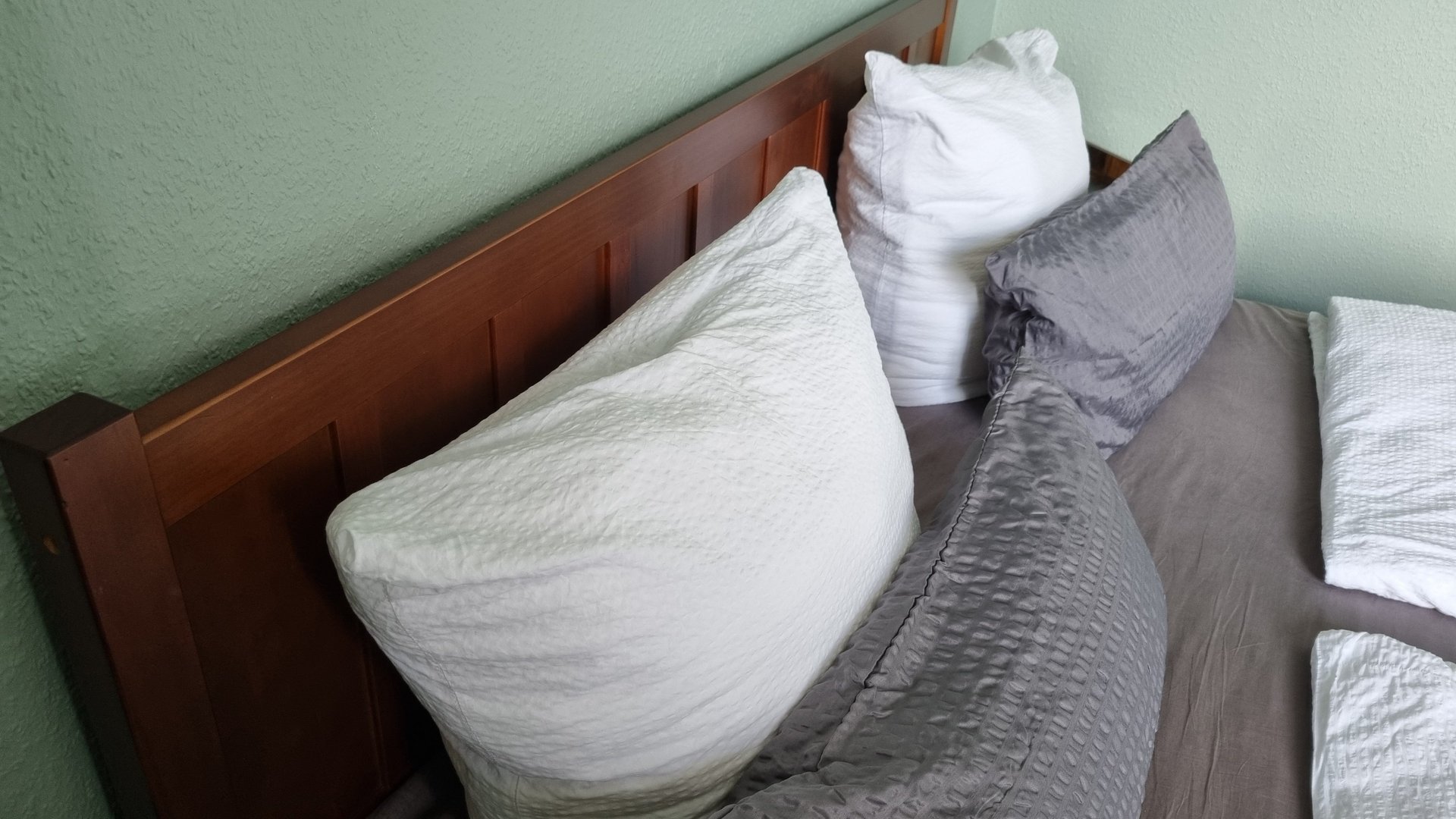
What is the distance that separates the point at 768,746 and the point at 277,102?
1.58 feet

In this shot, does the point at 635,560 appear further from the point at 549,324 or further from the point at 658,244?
the point at 658,244

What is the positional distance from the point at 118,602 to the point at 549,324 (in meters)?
0.40

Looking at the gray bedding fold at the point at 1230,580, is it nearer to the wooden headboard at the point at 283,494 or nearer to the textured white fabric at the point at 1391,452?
the textured white fabric at the point at 1391,452

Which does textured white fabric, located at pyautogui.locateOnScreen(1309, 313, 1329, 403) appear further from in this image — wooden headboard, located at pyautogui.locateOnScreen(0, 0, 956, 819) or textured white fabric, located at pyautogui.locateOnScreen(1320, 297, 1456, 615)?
wooden headboard, located at pyautogui.locateOnScreen(0, 0, 956, 819)

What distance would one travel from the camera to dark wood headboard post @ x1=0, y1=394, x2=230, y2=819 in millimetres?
502

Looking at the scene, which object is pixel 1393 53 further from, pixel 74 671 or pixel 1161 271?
pixel 74 671

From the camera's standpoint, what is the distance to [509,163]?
2.74 feet

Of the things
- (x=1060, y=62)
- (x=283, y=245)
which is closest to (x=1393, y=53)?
(x=1060, y=62)

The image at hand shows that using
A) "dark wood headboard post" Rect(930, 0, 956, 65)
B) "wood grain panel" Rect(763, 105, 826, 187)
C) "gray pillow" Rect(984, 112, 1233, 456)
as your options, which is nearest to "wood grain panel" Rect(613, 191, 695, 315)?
"wood grain panel" Rect(763, 105, 826, 187)

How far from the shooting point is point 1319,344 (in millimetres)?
1454

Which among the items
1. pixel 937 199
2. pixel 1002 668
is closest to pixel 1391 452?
pixel 937 199

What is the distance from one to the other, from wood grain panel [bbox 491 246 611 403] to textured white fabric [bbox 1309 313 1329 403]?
0.93m

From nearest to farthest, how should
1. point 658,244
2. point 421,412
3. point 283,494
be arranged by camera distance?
1. point 283,494
2. point 421,412
3. point 658,244

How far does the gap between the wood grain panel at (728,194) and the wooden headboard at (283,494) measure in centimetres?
8
